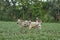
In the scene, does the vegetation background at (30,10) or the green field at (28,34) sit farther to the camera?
the vegetation background at (30,10)

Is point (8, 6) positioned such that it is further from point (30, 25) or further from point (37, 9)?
point (30, 25)

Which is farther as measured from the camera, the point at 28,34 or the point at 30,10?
the point at 30,10

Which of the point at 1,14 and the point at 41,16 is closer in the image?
the point at 41,16

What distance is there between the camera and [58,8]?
33312mm

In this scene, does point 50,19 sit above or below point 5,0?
below

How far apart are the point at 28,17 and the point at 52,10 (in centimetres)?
502

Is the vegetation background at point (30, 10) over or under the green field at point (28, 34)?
under

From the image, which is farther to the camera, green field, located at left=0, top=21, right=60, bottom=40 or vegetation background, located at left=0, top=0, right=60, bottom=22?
vegetation background, located at left=0, top=0, right=60, bottom=22

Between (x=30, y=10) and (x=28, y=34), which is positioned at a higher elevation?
(x=28, y=34)

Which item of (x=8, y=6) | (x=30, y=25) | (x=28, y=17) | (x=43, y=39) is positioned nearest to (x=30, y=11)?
(x=28, y=17)

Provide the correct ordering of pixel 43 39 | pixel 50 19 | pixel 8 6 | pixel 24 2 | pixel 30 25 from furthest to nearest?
pixel 8 6 → pixel 50 19 → pixel 24 2 → pixel 30 25 → pixel 43 39

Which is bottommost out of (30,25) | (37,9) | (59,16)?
(59,16)

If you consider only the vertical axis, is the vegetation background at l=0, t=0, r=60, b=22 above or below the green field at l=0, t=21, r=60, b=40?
below

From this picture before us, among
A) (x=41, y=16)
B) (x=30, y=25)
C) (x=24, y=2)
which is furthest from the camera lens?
(x=41, y=16)
